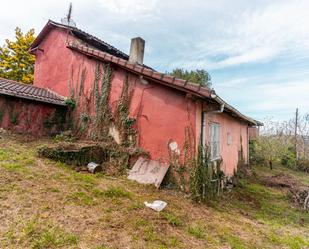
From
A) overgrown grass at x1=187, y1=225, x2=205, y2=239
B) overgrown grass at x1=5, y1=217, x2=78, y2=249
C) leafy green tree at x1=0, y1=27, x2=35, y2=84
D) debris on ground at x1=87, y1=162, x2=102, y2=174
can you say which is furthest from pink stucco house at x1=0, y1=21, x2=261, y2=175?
leafy green tree at x1=0, y1=27, x2=35, y2=84

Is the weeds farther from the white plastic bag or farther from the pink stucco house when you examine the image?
the pink stucco house

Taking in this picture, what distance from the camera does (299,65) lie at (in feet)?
39.2

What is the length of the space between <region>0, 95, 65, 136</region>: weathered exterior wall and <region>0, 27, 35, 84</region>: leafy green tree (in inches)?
572

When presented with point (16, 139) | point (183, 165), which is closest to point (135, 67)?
point (183, 165)

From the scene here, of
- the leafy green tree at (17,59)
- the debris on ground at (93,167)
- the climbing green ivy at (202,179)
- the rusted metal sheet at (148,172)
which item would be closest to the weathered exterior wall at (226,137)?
the climbing green ivy at (202,179)

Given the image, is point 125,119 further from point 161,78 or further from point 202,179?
point 202,179

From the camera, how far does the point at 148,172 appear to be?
22.4ft

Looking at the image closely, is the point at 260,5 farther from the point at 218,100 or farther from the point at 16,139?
the point at 16,139

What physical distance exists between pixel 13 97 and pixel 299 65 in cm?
1495

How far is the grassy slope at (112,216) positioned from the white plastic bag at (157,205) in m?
0.12

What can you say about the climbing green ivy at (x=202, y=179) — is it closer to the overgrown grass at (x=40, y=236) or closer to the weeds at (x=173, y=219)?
the weeds at (x=173, y=219)

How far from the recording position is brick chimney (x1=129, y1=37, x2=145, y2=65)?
9.80 meters

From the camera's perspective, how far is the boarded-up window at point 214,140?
7.38 m

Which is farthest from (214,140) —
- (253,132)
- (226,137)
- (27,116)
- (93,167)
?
(253,132)
